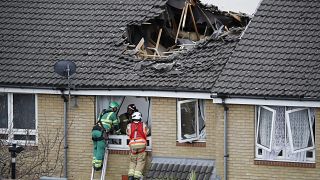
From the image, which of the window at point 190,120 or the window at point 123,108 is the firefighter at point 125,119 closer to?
the window at point 123,108

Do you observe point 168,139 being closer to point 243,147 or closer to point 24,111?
point 243,147

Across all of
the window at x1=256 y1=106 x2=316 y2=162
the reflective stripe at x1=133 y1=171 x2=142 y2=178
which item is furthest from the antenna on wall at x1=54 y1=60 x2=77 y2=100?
the window at x1=256 y1=106 x2=316 y2=162

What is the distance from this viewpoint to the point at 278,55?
32156 millimetres

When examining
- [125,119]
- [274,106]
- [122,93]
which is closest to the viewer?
[274,106]

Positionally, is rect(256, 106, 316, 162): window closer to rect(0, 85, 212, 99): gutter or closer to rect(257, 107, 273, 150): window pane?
rect(257, 107, 273, 150): window pane

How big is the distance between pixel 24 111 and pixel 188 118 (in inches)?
160

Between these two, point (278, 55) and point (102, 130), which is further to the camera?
point (102, 130)

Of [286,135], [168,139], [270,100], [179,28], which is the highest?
[179,28]

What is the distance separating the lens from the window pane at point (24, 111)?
34156mm

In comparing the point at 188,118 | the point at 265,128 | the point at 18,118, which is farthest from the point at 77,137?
the point at 265,128

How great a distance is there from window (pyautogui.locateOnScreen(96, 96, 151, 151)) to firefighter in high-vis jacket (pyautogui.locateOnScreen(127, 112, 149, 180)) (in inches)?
28.8

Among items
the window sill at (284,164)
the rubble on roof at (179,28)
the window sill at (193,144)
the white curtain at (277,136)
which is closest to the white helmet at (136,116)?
the window sill at (193,144)

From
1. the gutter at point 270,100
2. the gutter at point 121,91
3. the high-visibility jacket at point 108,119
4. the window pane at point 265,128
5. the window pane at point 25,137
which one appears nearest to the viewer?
the gutter at point 270,100

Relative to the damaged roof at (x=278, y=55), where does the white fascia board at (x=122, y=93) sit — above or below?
below
